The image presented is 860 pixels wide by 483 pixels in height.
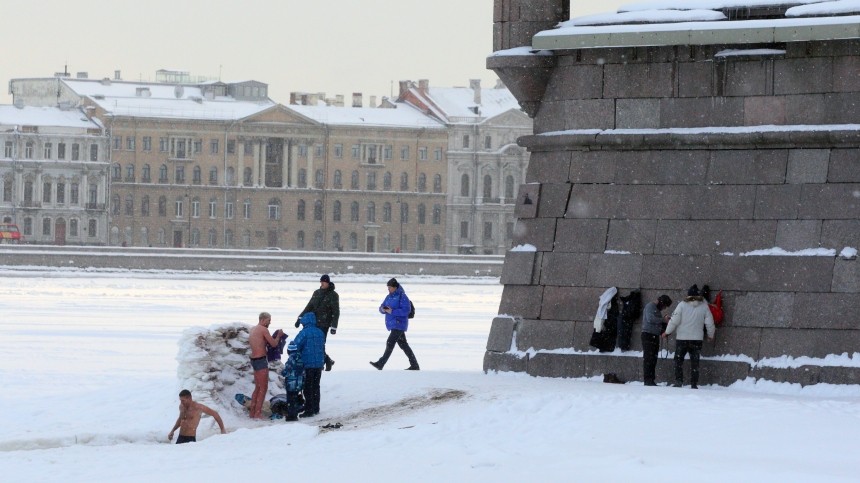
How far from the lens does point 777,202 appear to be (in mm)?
13031

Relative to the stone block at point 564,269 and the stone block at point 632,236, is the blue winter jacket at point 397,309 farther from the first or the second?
the stone block at point 632,236

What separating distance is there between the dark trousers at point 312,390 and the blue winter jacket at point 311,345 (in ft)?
0.15

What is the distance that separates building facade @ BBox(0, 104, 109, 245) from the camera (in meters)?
84.8

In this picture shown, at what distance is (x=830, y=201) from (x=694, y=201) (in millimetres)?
1069

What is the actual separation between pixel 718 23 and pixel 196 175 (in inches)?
3045

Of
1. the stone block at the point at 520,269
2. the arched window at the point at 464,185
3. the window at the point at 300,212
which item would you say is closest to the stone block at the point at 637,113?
the stone block at the point at 520,269

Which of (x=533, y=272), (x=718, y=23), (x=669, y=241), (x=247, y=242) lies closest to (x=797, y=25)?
(x=718, y=23)

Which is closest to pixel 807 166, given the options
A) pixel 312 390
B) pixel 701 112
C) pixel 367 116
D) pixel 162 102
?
pixel 701 112

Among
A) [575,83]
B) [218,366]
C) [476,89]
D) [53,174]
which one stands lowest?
[218,366]

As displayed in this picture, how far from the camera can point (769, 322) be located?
42.4 ft

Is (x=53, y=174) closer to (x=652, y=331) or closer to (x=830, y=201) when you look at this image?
(x=652, y=331)

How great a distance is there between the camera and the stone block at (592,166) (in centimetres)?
1371

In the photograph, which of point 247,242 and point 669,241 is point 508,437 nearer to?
point 669,241

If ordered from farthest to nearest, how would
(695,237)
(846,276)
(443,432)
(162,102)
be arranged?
(162,102)
(695,237)
(846,276)
(443,432)
